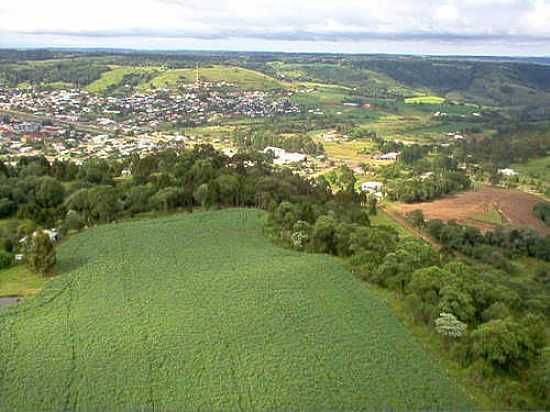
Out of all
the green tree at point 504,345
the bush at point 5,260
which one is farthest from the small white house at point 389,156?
the green tree at point 504,345

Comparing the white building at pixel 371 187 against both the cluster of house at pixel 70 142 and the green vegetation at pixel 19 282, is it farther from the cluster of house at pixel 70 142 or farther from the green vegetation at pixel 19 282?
the green vegetation at pixel 19 282

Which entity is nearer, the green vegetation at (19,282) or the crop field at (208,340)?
the crop field at (208,340)

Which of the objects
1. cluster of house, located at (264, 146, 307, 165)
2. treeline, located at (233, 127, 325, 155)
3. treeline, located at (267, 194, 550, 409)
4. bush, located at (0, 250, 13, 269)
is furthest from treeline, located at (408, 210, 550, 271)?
treeline, located at (233, 127, 325, 155)

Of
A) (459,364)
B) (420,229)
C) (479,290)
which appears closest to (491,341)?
(459,364)

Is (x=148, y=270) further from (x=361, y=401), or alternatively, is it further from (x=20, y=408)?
(x=361, y=401)

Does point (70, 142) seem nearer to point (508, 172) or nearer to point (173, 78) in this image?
point (508, 172)

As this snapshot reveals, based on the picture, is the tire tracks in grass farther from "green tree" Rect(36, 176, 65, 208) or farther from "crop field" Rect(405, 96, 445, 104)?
"crop field" Rect(405, 96, 445, 104)

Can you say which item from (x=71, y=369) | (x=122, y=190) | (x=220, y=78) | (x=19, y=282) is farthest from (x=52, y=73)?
(x=71, y=369)
